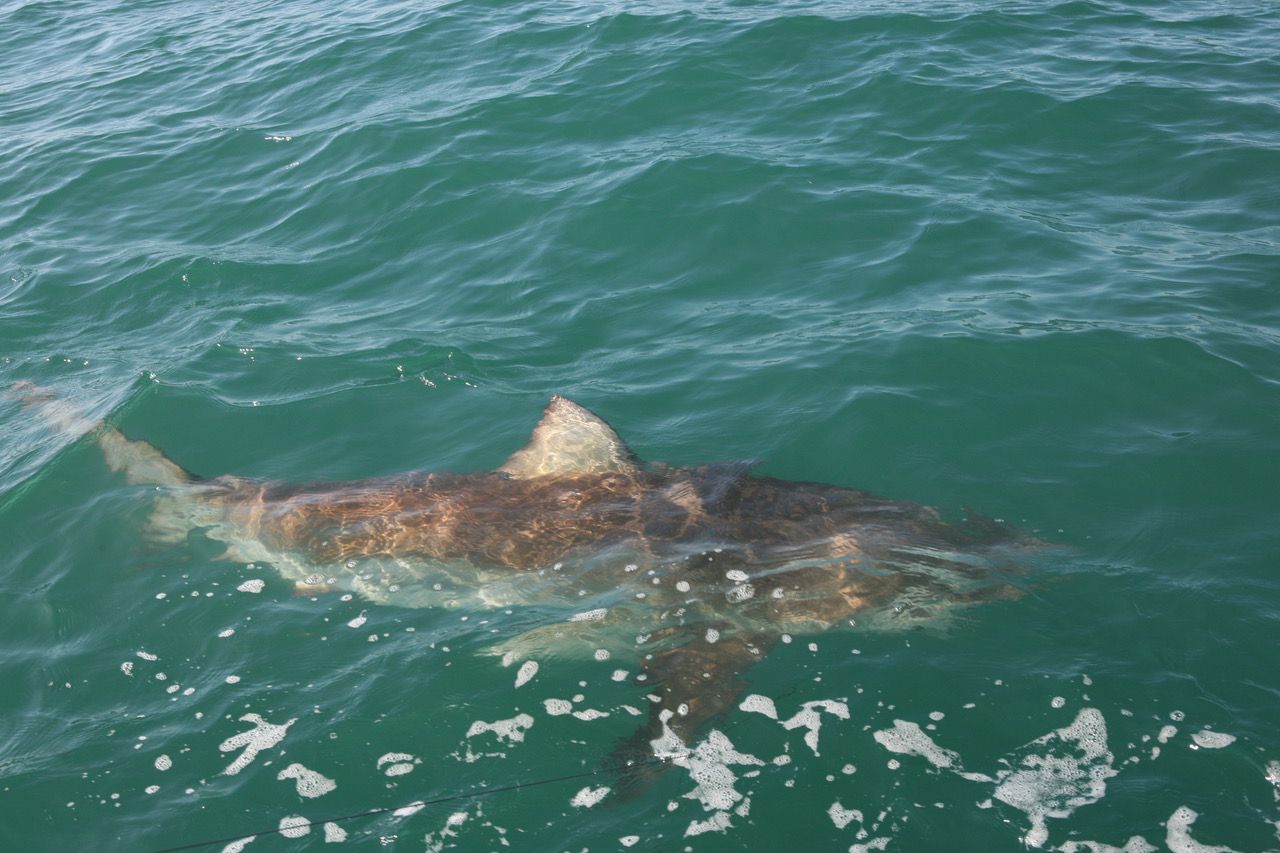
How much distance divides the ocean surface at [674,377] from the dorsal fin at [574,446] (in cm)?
66

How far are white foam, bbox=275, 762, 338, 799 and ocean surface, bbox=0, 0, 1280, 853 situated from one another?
0.10ft

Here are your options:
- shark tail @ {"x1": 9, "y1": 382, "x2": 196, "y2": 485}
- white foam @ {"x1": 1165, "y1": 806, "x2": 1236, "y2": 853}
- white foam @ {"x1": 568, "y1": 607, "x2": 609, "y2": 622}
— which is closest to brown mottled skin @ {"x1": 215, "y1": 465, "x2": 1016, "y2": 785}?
white foam @ {"x1": 568, "y1": 607, "x2": 609, "y2": 622}

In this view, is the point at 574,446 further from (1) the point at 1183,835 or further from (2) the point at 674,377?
(1) the point at 1183,835

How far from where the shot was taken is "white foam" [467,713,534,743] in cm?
590

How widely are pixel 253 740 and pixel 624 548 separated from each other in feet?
8.82

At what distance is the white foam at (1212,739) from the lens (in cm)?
545

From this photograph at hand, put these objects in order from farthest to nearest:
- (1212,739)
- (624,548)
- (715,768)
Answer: (624,548) < (715,768) < (1212,739)

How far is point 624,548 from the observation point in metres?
7.14

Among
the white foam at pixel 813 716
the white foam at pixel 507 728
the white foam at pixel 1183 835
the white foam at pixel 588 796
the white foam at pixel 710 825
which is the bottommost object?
the white foam at pixel 1183 835

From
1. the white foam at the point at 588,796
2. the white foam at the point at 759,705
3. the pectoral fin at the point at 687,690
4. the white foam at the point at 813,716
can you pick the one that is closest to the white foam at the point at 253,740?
the white foam at the point at 588,796

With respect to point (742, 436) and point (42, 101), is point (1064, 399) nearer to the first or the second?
point (742, 436)

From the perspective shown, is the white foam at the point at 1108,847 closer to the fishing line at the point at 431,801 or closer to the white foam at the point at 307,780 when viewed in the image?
the fishing line at the point at 431,801

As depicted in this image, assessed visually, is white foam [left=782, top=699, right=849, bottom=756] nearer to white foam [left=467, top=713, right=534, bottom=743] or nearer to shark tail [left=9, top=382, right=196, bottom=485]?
white foam [left=467, top=713, right=534, bottom=743]

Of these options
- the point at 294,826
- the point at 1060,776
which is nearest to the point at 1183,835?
the point at 1060,776
